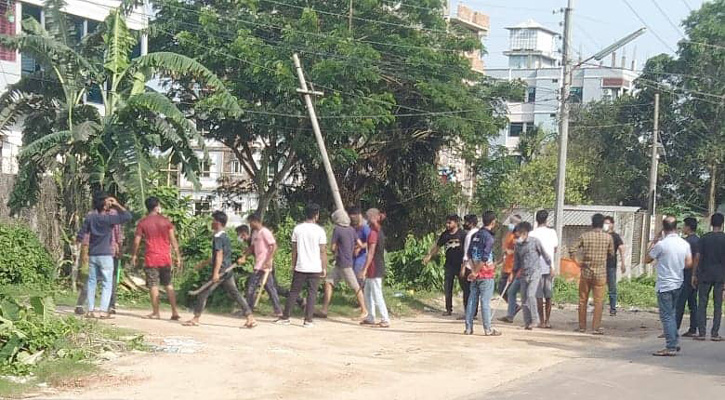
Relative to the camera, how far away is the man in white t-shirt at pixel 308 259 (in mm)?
14000

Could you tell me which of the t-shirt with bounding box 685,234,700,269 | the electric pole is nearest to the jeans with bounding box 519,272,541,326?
the t-shirt with bounding box 685,234,700,269

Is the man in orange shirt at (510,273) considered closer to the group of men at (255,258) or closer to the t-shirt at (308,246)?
the group of men at (255,258)

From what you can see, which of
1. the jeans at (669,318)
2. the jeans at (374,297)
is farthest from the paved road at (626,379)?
the jeans at (374,297)

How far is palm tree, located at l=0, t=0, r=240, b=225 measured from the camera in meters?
16.1

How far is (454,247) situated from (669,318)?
458 centimetres

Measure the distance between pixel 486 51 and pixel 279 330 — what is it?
20939 millimetres

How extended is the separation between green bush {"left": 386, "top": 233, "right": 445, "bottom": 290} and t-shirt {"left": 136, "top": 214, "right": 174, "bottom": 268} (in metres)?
6.74

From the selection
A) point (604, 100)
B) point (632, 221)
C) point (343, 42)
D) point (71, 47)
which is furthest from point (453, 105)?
point (604, 100)

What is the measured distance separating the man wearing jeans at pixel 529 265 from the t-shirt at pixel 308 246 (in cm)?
324

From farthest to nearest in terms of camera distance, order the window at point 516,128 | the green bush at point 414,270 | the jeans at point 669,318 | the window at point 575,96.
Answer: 1. the window at point 516,128
2. the window at point 575,96
3. the green bush at point 414,270
4. the jeans at point 669,318

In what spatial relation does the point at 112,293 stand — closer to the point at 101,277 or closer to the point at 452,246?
the point at 101,277

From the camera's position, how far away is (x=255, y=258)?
14312mm

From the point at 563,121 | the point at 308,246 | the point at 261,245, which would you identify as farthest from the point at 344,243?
the point at 563,121

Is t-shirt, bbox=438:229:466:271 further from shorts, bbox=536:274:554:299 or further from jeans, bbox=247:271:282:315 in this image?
jeans, bbox=247:271:282:315
